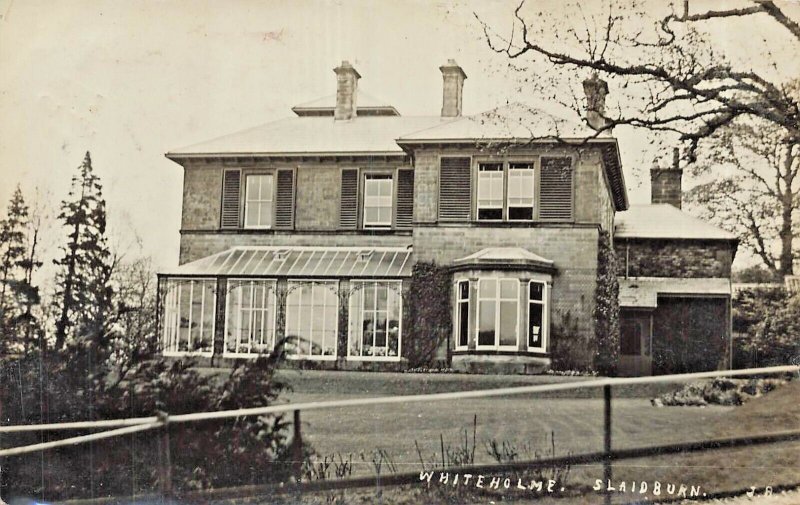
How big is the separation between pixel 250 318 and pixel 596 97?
3447mm

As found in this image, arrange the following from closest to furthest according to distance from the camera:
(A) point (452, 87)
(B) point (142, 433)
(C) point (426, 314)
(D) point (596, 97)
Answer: (B) point (142, 433) < (D) point (596, 97) < (A) point (452, 87) < (C) point (426, 314)

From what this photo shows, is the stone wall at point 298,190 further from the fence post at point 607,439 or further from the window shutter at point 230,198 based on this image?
the fence post at point 607,439

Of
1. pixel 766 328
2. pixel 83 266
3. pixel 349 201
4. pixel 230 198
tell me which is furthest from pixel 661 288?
pixel 83 266

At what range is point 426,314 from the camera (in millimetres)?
8156

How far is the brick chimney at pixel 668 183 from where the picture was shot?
777cm

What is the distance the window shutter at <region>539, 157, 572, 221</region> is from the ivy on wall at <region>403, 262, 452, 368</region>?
104cm

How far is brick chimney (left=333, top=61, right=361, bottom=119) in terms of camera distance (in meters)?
8.09

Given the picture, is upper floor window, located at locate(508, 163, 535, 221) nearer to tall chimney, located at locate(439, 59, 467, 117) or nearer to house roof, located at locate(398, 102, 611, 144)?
house roof, located at locate(398, 102, 611, 144)

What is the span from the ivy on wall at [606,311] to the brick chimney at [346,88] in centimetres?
240

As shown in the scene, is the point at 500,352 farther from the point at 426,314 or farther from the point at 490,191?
the point at 490,191

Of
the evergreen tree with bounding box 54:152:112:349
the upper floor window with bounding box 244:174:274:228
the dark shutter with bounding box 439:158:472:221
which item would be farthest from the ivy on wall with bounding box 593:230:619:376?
the evergreen tree with bounding box 54:152:112:349

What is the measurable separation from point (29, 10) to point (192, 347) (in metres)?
3.31

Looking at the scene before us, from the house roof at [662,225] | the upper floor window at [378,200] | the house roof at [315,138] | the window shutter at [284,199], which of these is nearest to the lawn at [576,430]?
the house roof at [662,225]

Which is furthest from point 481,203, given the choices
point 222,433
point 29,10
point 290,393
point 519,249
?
point 29,10
